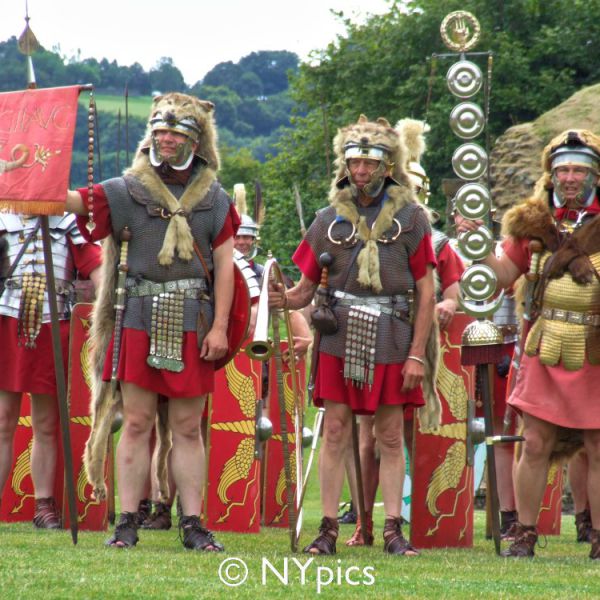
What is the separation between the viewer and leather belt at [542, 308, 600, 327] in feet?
24.9

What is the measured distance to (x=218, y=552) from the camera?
7.34 meters

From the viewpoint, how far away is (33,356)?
8773 mm

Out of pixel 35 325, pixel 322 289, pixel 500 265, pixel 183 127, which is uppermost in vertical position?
pixel 183 127

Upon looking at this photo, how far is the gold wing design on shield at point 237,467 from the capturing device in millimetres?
9180

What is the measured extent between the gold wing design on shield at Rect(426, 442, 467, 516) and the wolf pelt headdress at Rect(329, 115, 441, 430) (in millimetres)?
481

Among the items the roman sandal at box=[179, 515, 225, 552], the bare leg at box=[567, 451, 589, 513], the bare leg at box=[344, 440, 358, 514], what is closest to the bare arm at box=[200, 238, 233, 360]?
the roman sandal at box=[179, 515, 225, 552]

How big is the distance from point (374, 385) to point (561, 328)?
0.95 meters

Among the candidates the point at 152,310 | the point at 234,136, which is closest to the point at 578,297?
the point at 152,310

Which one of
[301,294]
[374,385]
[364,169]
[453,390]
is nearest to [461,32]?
[364,169]

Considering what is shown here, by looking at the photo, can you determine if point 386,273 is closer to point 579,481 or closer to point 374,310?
point 374,310

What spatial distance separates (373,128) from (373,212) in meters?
0.42

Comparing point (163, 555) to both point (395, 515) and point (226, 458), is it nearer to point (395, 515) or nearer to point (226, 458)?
point (395, 515)

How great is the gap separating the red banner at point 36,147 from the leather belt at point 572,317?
2.40 metres

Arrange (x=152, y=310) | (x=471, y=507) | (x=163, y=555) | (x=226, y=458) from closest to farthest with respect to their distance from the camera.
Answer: (x=163, y=555)
(x=152, y=310)
(x=471, y=507)
(x=226, y=458)
